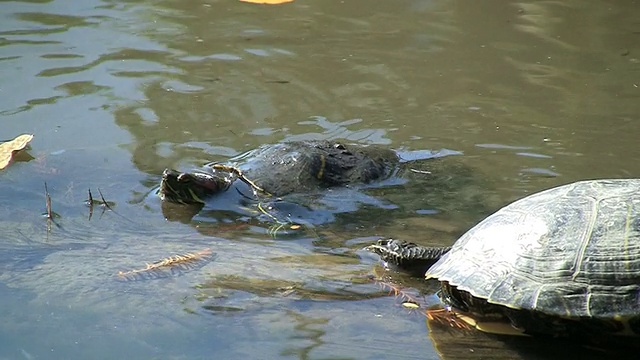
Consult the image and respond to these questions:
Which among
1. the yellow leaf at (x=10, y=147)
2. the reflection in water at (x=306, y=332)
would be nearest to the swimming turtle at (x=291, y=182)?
the yellow leaf at (x=10, y=147)

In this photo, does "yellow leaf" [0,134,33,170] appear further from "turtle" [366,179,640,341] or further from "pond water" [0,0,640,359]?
"turtle" [366,179,640,341]

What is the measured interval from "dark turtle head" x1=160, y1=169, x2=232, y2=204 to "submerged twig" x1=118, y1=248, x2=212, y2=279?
702mm

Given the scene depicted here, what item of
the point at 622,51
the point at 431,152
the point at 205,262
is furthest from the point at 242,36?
the point at 205,262

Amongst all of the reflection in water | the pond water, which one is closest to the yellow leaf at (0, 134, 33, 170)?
the pond water

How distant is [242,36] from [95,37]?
1238mm

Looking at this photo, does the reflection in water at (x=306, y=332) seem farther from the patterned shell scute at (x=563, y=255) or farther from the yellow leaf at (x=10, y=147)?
the yellow leaf at (x=10, y=147)

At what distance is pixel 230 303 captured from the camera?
12.2 ft

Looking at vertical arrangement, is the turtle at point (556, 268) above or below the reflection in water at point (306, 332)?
above

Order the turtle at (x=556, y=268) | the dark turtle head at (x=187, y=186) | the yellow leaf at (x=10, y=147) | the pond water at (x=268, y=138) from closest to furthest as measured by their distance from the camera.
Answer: the turtle at (x=556, y=268), the pond water at (x=268, y=138), the dark turtle head at (x=187, y=186), the yellow leaf at (x=10, y=147)

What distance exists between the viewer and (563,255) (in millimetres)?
3406

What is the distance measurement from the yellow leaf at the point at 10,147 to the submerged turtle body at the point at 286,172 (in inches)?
40.5

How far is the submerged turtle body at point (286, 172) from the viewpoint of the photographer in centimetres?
489

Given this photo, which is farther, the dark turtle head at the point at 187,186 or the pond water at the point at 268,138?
the dark turtle head at the point at 187,186

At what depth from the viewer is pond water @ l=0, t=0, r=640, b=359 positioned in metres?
3.57
